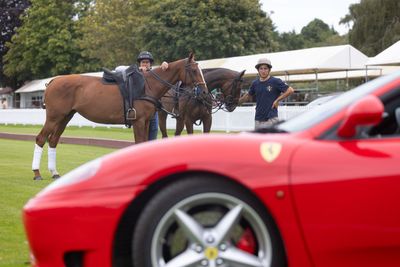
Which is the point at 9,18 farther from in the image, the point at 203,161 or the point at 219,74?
the point at 203,161

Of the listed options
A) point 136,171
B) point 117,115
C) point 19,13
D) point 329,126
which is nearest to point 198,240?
point 136,171

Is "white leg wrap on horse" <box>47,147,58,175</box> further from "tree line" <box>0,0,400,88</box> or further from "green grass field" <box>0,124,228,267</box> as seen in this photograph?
"tree line" <box>0,0,400,88</box>

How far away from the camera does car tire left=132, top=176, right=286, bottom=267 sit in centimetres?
407

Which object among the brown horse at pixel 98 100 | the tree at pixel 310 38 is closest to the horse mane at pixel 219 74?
the brown horse at pixel 98 100

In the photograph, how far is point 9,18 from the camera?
7794 cm

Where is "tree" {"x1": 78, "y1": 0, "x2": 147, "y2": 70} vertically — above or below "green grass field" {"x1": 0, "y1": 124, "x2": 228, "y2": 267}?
above

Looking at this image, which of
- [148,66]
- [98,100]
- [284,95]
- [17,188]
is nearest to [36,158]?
[98,100]

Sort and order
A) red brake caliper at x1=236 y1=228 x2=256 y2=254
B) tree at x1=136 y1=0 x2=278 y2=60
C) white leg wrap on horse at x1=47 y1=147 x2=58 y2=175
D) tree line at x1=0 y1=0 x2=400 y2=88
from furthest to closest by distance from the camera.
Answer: tree at x1=136 y1=0 x2=278 y2=60, tree line at x1=0 y1=0 x2=400 y2=88, white leg wrap on horse at x1=47 y1=147 x2=58 y2=175, red brake caliper at x1=236 y1=228 x2=256 y2=254

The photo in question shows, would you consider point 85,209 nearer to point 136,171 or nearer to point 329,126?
point 136,171

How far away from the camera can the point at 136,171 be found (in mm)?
4164

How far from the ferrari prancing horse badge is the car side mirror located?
41cm

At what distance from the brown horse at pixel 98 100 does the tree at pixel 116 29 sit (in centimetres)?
4461

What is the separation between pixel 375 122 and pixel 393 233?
24.9 inches

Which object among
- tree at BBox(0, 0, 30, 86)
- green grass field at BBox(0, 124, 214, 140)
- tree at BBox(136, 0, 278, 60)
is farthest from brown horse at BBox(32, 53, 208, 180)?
tree at BBox(0, 0, 30, 86)
